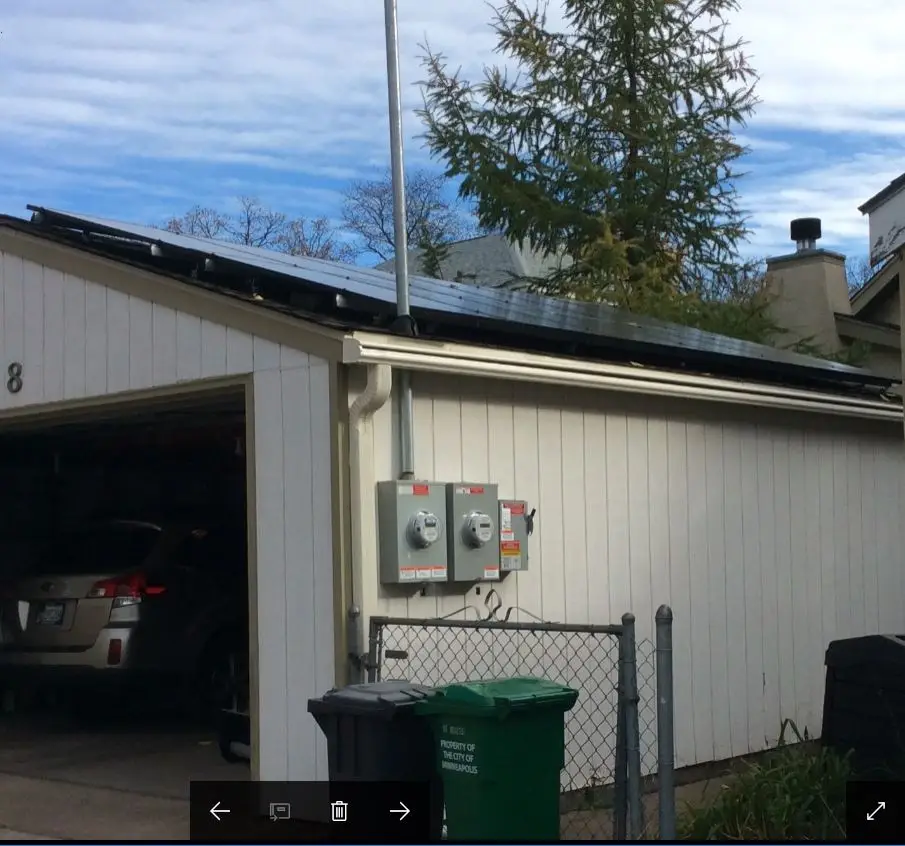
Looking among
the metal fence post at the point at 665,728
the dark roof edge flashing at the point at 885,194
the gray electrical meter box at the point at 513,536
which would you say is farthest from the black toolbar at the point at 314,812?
the dark roof edge flashing at the point at 885,194

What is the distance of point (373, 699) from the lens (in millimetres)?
5406

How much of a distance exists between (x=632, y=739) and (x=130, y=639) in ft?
15.9

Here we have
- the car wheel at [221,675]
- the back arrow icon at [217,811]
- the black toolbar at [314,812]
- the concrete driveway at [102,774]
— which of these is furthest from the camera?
the car wheel at [221,675]

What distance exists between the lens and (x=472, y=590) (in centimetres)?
710

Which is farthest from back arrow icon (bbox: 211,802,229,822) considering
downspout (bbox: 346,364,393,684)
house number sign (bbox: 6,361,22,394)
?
house number sign (bbox: 6,361,22,394)

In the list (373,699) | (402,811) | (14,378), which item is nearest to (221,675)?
(14,378)

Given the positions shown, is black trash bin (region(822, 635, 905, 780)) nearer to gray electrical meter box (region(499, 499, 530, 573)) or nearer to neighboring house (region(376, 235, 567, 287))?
gray electrical meter box (region(499, 499, 530, 573))

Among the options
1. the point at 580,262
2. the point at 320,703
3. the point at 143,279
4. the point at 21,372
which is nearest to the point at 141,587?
the point at 21,372

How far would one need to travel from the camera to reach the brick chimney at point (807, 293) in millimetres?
19453

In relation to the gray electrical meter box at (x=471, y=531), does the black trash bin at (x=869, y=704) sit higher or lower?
lower

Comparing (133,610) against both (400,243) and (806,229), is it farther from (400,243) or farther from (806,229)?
(806,229)

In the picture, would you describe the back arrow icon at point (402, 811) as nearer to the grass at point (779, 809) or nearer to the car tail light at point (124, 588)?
the grass at point (779, 809)

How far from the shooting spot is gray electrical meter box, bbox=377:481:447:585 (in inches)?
258

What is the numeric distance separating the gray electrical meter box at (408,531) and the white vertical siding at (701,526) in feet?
0.51
